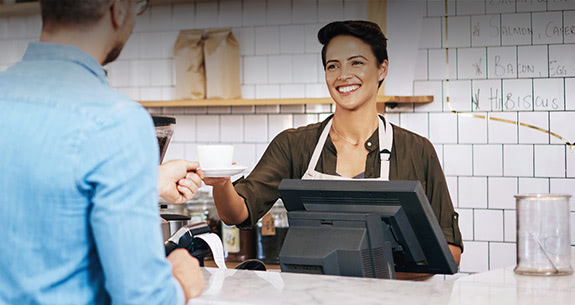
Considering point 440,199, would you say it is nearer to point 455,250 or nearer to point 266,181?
point 455,250

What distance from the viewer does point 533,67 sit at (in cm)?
356

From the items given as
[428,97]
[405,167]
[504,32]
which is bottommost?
[405,167]

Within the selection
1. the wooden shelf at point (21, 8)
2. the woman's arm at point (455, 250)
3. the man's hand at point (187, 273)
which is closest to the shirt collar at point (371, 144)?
the woman's arm at point (455, 250)

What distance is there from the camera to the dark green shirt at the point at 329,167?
2488mm

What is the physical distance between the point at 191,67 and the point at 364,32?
1610mm

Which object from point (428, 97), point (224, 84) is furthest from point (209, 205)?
point (428, 97)

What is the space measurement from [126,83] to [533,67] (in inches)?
101

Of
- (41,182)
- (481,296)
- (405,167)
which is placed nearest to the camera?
(41,182)

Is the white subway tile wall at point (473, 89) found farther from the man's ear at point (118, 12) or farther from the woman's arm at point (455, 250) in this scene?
the man's ear at point (118, 12)

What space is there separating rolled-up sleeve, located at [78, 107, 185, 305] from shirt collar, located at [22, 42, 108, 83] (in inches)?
5.9

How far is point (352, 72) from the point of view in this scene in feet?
8.79

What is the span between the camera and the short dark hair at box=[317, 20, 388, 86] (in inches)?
105

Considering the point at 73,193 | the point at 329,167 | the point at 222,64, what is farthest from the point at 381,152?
the point at 73,193

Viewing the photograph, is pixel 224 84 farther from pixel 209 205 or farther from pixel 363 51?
pixel 363 51
